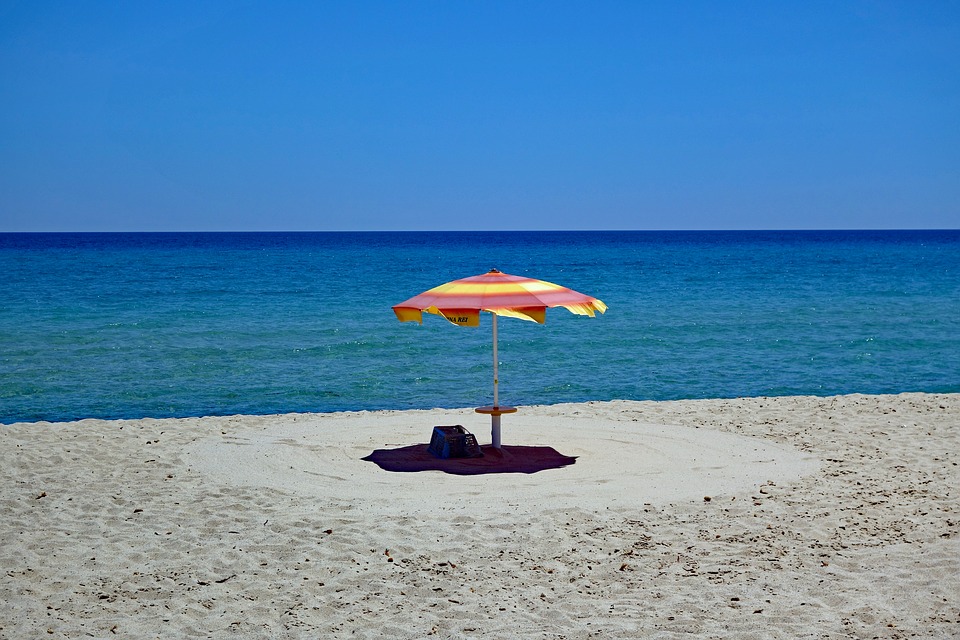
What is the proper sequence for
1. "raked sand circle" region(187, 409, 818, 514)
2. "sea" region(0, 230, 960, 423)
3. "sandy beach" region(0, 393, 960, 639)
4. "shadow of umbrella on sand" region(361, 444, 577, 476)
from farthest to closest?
"sea" region(0, 230, 960, 423) < "shadow of umbrella on sand" region(361, 444, 577, 476) < "raked sand circle" region(187, 409, 818, 514) < "sandy beach" region(0, 393, 960, 639)

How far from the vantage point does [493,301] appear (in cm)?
Answer: 870

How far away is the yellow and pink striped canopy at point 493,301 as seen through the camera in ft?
28.4

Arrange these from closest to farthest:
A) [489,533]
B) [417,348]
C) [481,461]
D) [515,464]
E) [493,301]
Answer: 1. [489,533]
2. [493,301]
3. [515,464]
4. [481,461]
5. [417,348]

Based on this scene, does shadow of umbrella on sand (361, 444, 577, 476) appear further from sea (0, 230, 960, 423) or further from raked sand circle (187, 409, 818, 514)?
sea (0, 230, 960, 423)

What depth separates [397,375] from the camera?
1722 centimetres

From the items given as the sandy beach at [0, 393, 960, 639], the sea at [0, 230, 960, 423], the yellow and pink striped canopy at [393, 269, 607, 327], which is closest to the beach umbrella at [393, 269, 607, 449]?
the yellow and pink striped canopy at [393, 269, 607, 327]

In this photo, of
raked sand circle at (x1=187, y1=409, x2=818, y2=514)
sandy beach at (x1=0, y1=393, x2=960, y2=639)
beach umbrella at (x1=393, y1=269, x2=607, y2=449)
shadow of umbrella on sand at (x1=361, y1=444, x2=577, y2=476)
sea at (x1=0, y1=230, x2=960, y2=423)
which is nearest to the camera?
sandy beach at (x1=0, y1=393, x2=960, y2=639)

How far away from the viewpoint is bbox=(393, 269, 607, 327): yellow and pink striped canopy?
8.66 meters

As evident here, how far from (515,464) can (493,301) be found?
1.69 meters

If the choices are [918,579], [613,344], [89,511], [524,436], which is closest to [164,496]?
[89,511]

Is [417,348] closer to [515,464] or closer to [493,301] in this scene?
[515,464]

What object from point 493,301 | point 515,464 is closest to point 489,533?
point 515,464

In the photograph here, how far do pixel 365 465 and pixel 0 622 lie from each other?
415 cm

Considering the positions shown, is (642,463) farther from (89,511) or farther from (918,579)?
(89,511)
